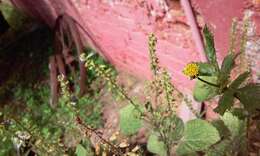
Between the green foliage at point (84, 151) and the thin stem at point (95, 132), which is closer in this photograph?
the thin stem at point (95, 132)

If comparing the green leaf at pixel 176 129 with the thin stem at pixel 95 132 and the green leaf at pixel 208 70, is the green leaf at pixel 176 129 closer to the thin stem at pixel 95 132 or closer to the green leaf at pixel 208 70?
the thin stem at pixel 95 132

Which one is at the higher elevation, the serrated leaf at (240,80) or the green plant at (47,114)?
the serrated leaf at (240,80)

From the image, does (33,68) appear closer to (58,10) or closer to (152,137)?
(58,10)

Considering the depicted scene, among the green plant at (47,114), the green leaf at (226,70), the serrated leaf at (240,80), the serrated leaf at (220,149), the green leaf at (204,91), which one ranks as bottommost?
the green plant at (47,114)

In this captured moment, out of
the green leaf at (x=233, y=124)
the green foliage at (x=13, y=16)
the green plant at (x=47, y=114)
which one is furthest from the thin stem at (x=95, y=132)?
the green foliage at (x=13, y=16)

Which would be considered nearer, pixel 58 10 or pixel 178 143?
pixel 178 143

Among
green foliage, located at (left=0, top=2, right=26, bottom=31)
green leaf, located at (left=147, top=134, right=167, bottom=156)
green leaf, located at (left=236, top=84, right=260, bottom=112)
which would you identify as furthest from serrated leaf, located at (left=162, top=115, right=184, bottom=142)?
green foliage, located at (left=0, top=2, right=26, bottom=31)

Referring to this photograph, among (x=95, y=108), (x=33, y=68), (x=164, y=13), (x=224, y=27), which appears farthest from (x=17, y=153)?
(x=224, y=27)
